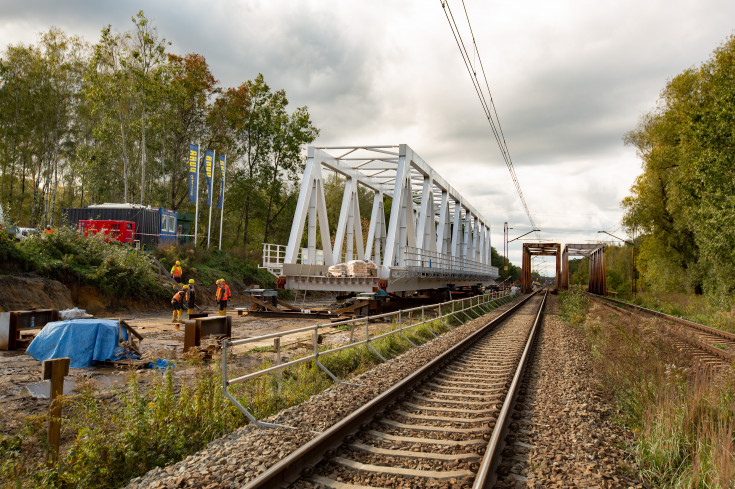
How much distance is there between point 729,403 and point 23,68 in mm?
46141

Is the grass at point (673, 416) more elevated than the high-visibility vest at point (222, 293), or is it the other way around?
the high-visibility vest at point (222, 293)

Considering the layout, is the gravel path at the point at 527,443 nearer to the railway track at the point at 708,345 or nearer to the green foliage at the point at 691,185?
the railway track at the point at 708,345

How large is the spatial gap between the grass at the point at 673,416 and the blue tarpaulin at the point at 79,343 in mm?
8963

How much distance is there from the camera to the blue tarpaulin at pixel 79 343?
9.42m

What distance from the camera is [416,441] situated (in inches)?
206

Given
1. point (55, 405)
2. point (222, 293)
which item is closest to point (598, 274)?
point (222, 293)

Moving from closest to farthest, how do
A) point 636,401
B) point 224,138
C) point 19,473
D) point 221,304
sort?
point 19,473
point 636,401
point 221,304
point 224,138

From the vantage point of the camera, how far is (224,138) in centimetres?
4150

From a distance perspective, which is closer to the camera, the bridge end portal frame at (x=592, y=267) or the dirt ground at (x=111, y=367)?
the dirt ground at (x=111, y=367)

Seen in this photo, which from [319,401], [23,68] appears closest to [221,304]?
[319,401]

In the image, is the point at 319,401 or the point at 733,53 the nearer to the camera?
the point at 319,401

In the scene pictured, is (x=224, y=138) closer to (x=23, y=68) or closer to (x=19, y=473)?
(x=23, y=68)

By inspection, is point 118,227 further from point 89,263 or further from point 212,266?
point 89,263

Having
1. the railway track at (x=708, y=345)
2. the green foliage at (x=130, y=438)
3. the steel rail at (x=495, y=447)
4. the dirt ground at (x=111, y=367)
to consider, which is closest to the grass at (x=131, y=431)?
the green foliage at (x=130, y=438)
